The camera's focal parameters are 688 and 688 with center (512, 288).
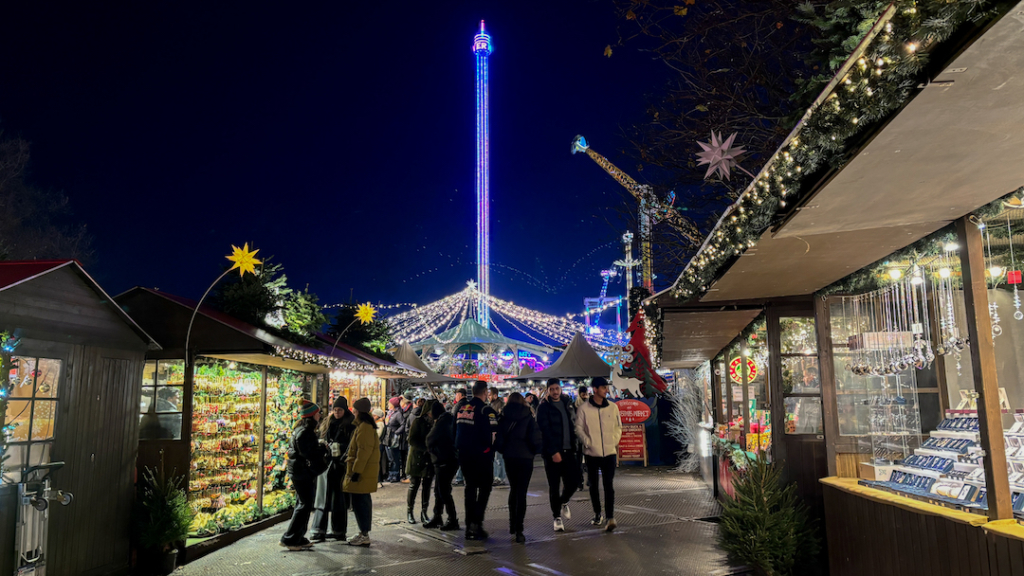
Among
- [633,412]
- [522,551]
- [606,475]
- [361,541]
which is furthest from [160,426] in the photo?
[633,412]

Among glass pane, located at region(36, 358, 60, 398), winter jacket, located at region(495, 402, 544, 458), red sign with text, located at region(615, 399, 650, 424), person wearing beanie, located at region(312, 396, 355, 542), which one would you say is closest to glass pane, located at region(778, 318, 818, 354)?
winter jacket, located at region(495, 402, 544, 458)

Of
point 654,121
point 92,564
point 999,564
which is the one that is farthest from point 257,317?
point 999,564

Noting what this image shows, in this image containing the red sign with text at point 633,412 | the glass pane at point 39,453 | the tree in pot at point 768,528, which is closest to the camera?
the glass pane at point 39,453

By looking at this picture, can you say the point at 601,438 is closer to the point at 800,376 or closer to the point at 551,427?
the point at 551,427

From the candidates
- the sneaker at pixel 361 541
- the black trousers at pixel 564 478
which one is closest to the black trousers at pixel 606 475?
the black trousers at pixel 564 478

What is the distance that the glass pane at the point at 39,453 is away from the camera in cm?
545

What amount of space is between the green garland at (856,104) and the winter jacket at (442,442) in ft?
16.1

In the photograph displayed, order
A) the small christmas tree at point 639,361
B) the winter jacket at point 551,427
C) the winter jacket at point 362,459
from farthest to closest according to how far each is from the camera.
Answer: the small christmas tree at point 639,361 → the winter jacket at point 551,427 → the winter jacket at point 362,459

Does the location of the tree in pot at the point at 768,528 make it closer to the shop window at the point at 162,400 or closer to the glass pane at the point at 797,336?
the glass pane at the point at 797,336

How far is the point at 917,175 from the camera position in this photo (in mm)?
3168

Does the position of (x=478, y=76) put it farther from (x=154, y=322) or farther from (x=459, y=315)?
(x=154, y=322)

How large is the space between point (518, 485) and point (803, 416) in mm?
3150

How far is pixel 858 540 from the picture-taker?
5.18 m

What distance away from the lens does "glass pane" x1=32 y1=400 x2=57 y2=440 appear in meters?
5.50
